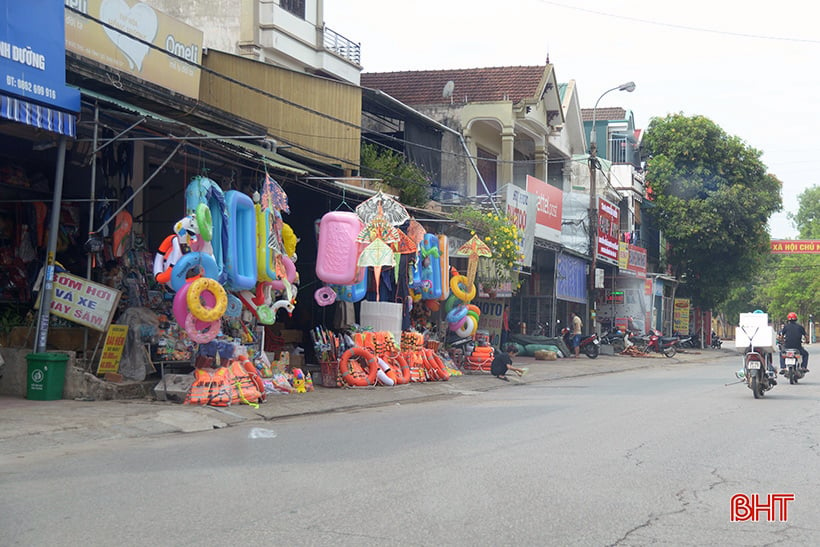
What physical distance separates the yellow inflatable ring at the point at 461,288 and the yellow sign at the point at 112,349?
33.8ft

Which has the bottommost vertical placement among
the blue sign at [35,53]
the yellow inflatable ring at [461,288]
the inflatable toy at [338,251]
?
the yellow inflatable ring at [461,288]

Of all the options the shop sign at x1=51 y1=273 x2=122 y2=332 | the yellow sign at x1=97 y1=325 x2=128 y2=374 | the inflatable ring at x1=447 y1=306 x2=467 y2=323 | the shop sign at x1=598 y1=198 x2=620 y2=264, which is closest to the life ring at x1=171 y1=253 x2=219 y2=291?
the shop sign at x1=51 y1=273 x2=122 y2=332

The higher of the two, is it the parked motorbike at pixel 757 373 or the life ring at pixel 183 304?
the life ring at pixel 183 304

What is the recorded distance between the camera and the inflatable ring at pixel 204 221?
1390 cm

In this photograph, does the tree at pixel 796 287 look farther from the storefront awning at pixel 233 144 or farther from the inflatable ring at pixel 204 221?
the inflatable ring at pixel 204 221

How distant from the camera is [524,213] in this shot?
29.7 m

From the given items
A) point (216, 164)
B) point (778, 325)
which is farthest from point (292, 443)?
point (778, 325)

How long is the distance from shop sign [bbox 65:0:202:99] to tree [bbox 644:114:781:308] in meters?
33.6

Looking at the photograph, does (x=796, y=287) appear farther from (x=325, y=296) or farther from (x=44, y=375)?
(x=44, y=375)

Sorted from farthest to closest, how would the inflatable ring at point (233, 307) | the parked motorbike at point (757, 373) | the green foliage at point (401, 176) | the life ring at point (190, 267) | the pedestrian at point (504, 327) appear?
1. the pedestrian at point (504, 327)
2. the green foliage at point (401, 176)
3. the parked motorbike at point (757, 373)
4. the inflatable ring at point (233, 307)
5. the life ring at point (190, 267)

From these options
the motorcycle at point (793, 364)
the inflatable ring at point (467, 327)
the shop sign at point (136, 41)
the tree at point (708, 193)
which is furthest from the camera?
the tree at point (708, 193)

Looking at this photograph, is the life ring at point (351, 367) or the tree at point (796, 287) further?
the tree at point (796, 287)

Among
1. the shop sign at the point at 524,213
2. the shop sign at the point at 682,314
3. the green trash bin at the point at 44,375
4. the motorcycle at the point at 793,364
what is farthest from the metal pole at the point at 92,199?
the shop sign at the point at 682,314

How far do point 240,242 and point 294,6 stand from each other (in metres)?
12.6
